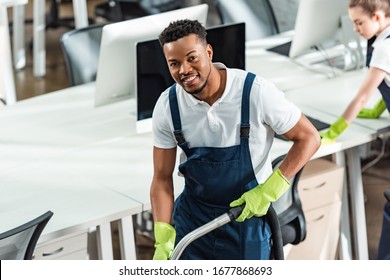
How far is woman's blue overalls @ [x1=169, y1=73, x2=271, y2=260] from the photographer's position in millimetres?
3029

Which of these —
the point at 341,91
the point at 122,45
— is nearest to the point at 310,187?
the point at 341,91

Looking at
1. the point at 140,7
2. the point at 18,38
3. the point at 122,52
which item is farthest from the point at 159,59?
the point at 18,38

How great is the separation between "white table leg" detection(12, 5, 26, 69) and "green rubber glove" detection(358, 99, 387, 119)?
3551 mm

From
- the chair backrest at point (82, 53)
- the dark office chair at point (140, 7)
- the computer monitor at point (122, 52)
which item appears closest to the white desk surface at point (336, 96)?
the computer monitor at point (122, 52)

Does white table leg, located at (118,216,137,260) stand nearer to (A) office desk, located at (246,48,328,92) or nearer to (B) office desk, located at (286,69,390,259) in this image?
(B) office desk, located at (286,69,390,259)

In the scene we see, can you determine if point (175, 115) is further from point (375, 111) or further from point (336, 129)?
point (375, 111)

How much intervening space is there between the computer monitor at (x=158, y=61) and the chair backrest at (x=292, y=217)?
26.4 inches

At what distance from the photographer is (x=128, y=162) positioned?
386cm

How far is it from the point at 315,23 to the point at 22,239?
2096mm

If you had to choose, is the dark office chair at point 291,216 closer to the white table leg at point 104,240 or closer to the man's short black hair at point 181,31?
the white table leg at point 104,240

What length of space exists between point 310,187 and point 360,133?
315 millimetres

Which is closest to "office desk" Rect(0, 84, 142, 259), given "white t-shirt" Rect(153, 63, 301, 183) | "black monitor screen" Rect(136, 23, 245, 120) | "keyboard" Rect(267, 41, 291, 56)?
"black monitor screen" Rect(136, 23, 245, 120)

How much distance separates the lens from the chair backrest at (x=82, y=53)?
15.0ft
